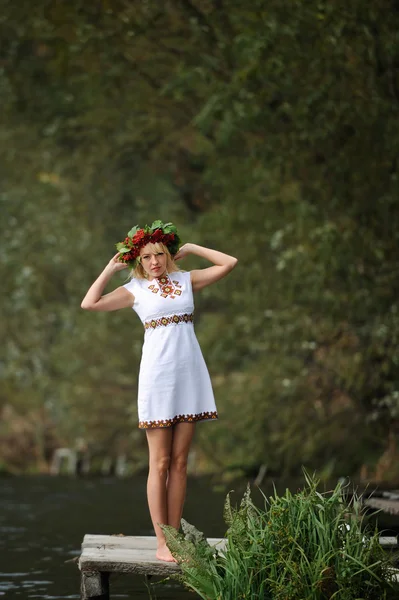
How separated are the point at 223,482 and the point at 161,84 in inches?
235

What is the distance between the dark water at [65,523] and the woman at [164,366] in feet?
5.63

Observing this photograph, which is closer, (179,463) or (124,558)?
→ (124,558)

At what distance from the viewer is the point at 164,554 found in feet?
21.4

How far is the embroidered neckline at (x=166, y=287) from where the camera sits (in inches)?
270

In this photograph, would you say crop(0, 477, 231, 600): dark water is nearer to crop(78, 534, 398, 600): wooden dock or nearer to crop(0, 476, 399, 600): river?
crop(0, 476, 399, 600): river

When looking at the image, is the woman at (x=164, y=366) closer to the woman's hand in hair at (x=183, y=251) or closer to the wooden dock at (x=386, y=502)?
the woman's hand in hair at (x=183, y=251)

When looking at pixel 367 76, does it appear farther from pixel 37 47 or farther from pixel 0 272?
pixel 0 272

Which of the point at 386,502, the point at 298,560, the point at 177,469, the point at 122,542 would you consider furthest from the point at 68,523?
the point at 298,560

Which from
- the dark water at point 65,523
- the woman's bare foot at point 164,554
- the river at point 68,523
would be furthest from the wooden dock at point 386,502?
the woman's bare foot at point 164,554

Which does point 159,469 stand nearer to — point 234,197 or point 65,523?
point 65,523

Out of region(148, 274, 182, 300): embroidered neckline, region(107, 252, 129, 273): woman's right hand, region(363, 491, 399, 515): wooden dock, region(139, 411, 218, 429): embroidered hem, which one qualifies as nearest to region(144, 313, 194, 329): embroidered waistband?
region(148, 274, 182, 300): embroidered neckline

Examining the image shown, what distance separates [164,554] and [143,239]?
1741mm

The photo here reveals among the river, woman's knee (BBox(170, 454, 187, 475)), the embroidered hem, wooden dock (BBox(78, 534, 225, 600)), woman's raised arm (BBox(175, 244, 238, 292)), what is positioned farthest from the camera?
the river

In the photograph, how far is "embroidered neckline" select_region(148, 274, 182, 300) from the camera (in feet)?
22.5
